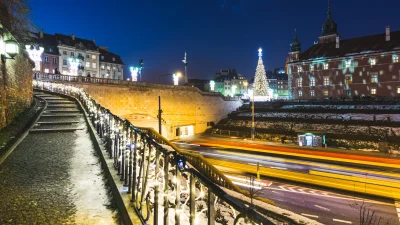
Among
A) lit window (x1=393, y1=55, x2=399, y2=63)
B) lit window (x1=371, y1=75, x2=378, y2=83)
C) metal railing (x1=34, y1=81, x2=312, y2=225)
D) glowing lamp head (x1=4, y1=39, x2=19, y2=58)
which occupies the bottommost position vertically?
metal railing (x1=34, y1=81, x2=312, y2=225)

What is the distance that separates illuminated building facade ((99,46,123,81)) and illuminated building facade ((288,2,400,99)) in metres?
50.4

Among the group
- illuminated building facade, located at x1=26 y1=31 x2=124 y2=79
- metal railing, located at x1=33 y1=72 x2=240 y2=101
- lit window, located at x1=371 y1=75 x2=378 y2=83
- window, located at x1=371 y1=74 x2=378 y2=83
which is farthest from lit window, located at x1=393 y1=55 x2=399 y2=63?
illuminated building facade, located at x1=26 y1=31 x2=124 y2=79

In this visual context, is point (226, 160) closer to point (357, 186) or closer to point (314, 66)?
point (357, 186)

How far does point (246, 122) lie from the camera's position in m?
43.5

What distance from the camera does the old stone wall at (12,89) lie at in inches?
408

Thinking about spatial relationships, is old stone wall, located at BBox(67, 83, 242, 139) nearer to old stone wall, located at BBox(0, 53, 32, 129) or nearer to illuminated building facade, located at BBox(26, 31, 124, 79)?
old stone wall, located at BBox(0, 53, 32, 129)

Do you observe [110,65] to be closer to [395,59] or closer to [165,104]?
[165,104]

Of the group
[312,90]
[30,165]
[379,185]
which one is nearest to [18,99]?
[30,165]

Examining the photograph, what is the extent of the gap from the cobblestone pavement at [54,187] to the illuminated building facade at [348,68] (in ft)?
207

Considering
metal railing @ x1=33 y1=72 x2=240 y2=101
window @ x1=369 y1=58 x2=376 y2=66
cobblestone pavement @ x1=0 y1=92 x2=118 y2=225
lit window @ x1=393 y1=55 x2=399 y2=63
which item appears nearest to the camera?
cobblestone pavement @ x1=0 y1=92 x2=118 y2=225

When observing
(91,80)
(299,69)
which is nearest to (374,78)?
(299,69)

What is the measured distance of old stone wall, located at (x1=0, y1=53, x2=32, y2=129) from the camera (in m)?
10.4

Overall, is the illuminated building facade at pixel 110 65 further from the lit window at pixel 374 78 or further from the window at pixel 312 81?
the lit window at pixel 374 78

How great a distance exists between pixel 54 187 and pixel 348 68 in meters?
66.6
